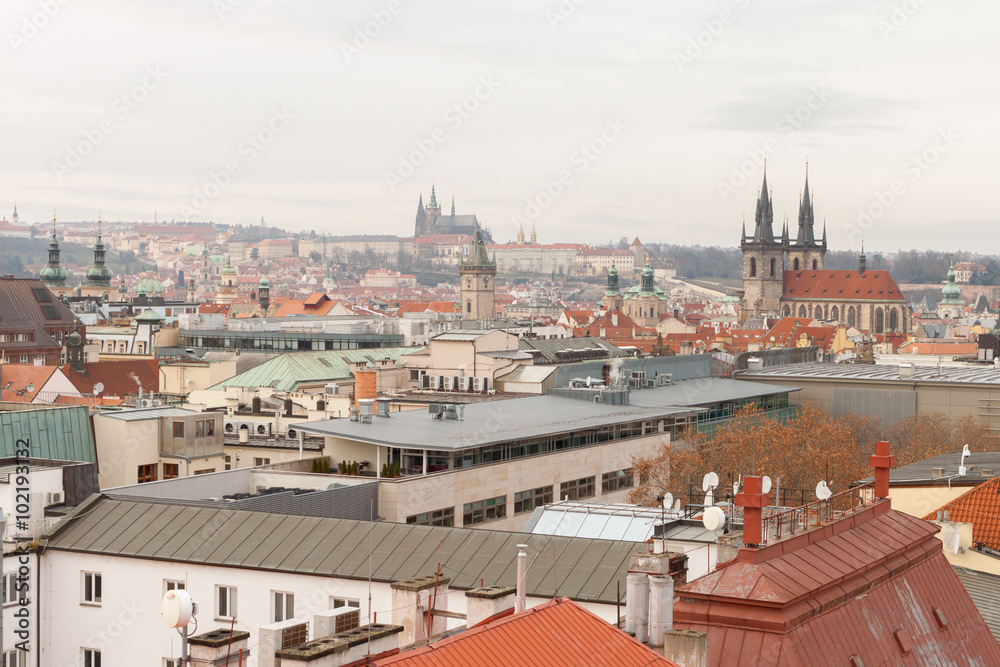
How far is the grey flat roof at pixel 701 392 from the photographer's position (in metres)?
60.3

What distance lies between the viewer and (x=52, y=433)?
39594 mm

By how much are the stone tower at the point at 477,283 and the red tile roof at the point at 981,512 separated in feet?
536

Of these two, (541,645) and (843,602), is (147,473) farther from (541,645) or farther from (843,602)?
(541,645)

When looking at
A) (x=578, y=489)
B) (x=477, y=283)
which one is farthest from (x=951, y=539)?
(x=477, y=283)

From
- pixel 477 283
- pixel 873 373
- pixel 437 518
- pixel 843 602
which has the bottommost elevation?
pixel 437 518

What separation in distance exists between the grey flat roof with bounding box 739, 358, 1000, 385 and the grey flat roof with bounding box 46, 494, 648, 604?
188 ft

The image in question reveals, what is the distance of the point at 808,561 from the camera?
1549cm

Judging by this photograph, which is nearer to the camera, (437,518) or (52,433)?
(437,518)

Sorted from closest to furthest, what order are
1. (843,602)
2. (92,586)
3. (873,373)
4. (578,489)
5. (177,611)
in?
(177,611), (843,602), (92,586), (578,489), (873,373)

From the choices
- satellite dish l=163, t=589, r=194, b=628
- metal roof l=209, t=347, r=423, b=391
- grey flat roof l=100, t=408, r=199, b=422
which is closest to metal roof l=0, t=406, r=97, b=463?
grey flat roof l=100, t=408, r=199, b=422

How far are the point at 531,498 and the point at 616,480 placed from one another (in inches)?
247

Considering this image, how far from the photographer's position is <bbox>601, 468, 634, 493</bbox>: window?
48.1 meters

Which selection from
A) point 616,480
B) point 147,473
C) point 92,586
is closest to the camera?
point 92,586

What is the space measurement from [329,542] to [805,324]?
15494 cm
